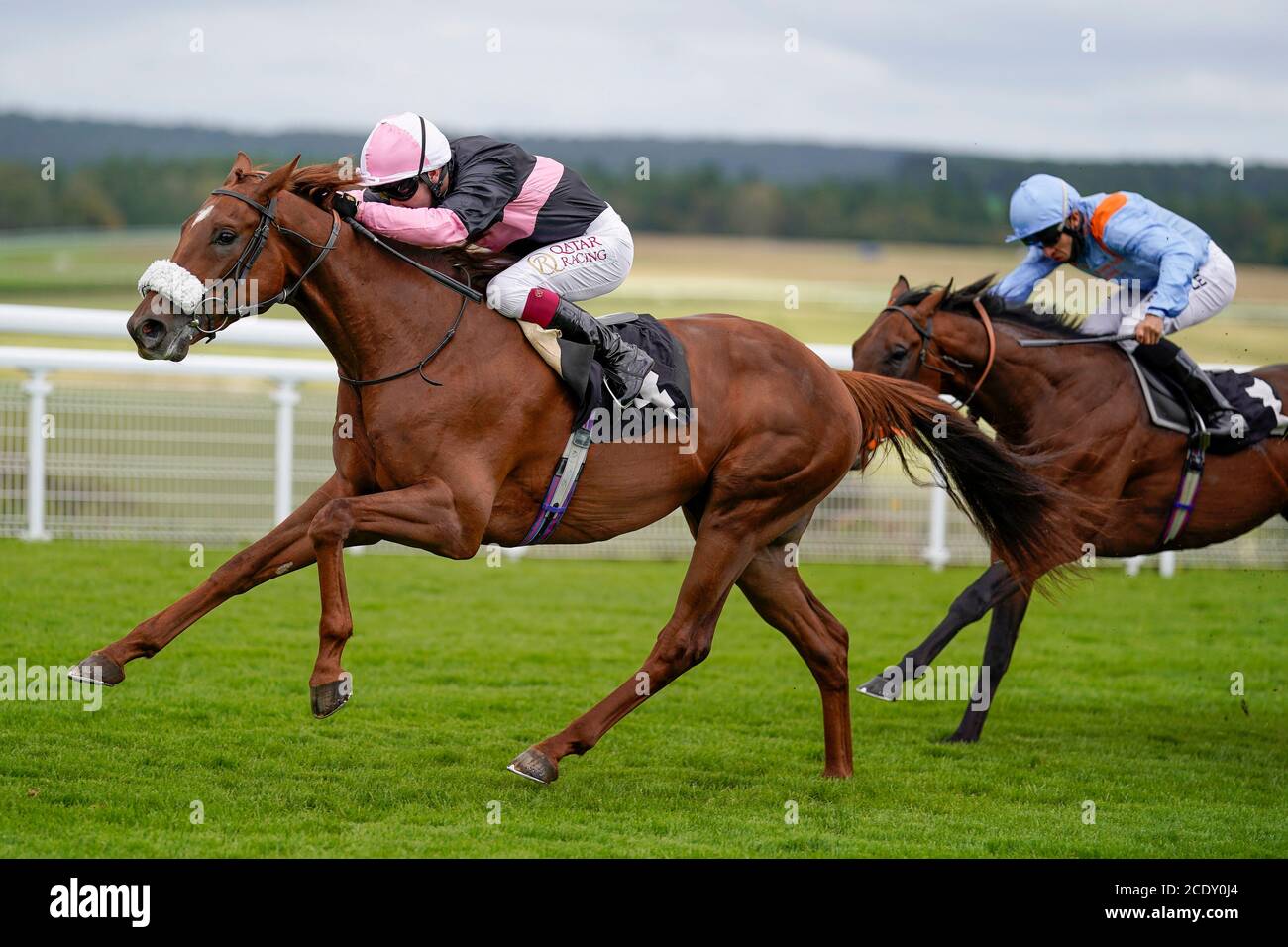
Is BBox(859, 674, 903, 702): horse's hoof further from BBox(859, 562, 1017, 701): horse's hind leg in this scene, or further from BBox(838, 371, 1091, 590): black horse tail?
BBox(838, 371, 1091, 590): black horse tail

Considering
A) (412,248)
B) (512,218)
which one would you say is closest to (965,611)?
(512,218)

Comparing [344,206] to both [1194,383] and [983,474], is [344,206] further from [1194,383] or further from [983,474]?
[1194,383]

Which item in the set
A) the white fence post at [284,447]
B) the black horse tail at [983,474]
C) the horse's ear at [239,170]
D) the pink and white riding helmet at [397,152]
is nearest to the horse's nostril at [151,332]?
the horse's ear at [239,170]

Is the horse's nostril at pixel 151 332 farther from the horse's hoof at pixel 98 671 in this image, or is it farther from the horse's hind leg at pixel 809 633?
the horse's hind leg at pixel 809 633

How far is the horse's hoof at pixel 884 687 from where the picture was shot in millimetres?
5645

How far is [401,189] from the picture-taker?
14.7ft

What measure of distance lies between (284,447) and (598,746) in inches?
155

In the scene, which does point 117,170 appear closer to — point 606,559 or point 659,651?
point 606,559

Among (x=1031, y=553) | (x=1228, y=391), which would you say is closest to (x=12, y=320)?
(x=1031, y=553)

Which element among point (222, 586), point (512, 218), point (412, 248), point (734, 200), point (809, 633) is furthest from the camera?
point (734, 200)

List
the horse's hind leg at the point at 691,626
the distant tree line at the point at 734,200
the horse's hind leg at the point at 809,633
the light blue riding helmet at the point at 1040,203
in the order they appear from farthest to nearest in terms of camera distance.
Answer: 1. the distant tree line at the point at 734,200
2. the light blue riding helmet at the point at 1040,203
3. the horse's hind leg at the point at 809,633
4. the horse's hind leg at the point at 691,626

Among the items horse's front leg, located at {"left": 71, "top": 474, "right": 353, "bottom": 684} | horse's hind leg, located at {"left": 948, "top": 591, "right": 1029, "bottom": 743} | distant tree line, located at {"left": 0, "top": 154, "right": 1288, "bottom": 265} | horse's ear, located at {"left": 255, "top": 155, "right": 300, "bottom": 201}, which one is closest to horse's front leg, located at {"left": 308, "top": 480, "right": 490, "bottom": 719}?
horse's front leg, located at {"left": 71, "top": 474, "right": 353, "bottom": 684}

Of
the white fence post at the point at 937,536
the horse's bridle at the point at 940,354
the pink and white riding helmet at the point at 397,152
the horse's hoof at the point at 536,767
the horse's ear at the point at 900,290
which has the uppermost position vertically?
the pink and white riding helmet at the point at 397,152

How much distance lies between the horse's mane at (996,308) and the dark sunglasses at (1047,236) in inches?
8.5
